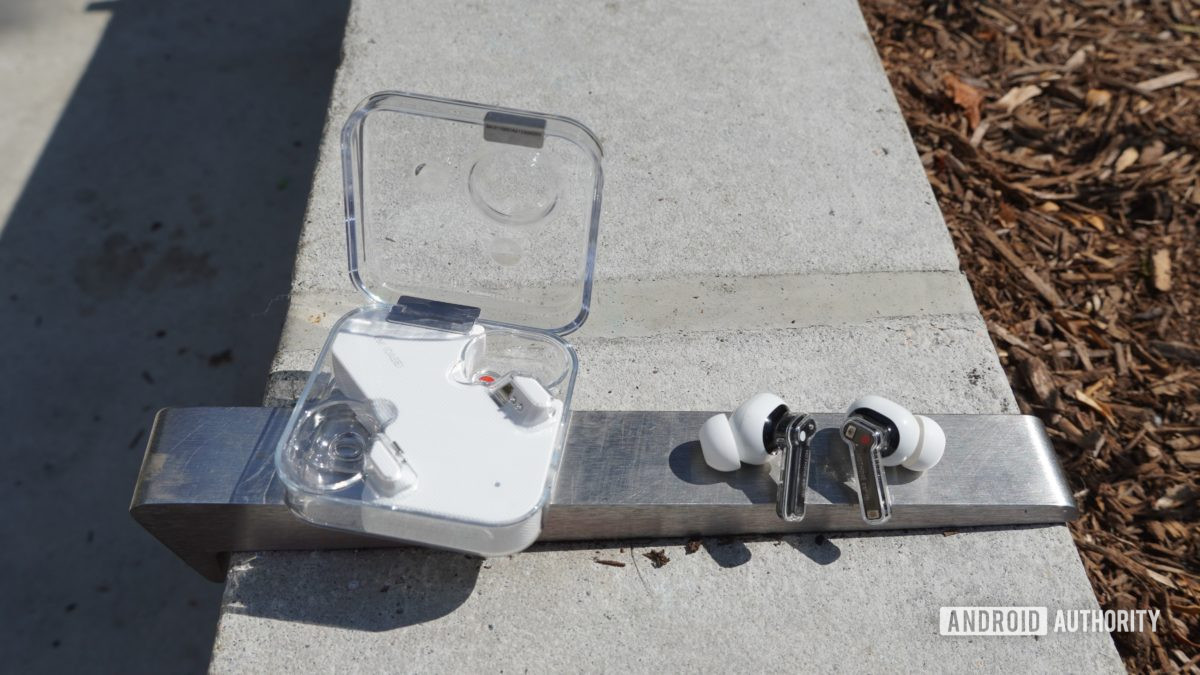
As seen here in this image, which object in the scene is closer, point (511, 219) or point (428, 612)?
point (428, 612)

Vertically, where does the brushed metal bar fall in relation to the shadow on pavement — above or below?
above

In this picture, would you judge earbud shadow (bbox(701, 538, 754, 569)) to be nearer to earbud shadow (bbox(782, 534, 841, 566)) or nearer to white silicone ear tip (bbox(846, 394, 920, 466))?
earbud shadow (bbox(782, 534, 841, 566))

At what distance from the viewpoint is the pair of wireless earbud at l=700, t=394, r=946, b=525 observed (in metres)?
1.37

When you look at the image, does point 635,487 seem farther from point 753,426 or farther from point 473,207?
point 473,207

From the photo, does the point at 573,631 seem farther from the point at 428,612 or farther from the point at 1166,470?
the point at 1166,470

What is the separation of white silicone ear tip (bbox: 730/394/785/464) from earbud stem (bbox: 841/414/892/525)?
0.13 meters

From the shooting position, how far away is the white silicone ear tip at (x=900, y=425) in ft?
4.56

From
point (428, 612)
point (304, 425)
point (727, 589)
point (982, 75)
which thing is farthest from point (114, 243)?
point (982, 75)

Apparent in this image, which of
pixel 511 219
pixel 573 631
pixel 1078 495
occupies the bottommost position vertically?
pixel 1078 495

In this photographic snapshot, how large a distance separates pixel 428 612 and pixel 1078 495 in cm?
134

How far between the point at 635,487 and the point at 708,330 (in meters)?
0.48

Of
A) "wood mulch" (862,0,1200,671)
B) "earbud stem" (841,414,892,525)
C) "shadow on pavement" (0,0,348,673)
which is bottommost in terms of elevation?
"shadow on pavement" (0,0,348,673)

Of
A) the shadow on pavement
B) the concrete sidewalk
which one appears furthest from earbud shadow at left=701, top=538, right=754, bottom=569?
the shadow on pavement

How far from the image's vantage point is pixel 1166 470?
1.85 meters
